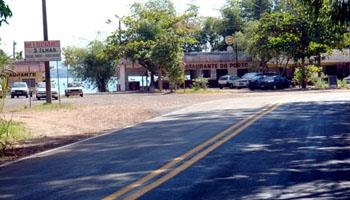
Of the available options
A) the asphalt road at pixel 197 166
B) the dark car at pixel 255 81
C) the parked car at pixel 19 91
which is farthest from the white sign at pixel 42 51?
the parked car at pixel 19 91

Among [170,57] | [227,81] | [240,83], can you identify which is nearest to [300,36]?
[240,83]

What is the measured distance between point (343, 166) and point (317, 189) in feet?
6.01

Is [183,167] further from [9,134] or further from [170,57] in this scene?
[170,57]

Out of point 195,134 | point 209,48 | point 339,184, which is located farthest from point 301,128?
point 209,48

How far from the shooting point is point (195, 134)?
1410 centimetres

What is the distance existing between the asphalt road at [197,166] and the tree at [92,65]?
55057mm

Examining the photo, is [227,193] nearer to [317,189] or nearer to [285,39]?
[317,189]

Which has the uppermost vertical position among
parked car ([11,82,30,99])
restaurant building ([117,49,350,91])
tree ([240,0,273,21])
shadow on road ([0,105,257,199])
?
tree ([240,0,273,21])

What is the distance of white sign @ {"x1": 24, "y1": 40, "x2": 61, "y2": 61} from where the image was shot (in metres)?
27.9

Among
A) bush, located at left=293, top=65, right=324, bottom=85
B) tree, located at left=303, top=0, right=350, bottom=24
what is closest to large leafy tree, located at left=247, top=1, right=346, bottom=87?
bush, located at left=293, top=65, right=324, bottom=85

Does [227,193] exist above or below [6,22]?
below

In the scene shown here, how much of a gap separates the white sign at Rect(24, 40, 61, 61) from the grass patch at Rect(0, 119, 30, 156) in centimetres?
991

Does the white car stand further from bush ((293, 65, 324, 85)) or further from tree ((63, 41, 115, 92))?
tree ((63, 41, 115, 92))

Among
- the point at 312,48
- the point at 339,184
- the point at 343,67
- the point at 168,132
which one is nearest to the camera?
the point at 339,184
